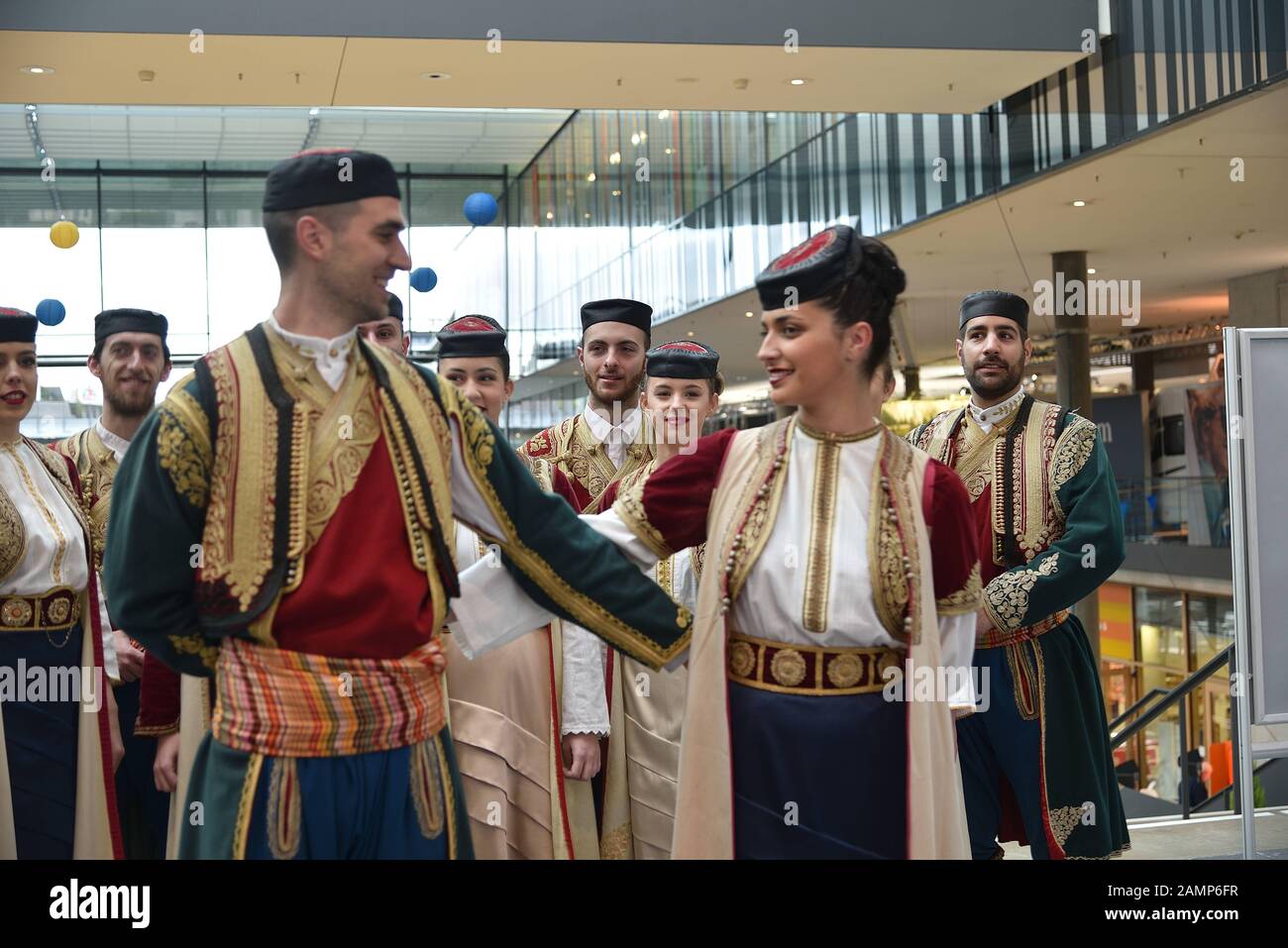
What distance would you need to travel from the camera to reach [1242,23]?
711 centimetres

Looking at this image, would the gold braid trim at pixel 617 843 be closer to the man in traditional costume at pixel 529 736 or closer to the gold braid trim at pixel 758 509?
the man in traditional costume at pixel 529 736

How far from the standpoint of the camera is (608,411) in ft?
14.0

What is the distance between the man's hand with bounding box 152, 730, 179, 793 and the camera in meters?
2.97

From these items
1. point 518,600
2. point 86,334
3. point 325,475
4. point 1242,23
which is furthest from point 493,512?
point 86,334

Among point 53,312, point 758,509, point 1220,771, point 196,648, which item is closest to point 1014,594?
point 758,509

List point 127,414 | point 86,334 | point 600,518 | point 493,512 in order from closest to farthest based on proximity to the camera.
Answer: point 493,512 < point 600,518 < point 127,414 < point 86,334

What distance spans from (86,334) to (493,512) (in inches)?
606

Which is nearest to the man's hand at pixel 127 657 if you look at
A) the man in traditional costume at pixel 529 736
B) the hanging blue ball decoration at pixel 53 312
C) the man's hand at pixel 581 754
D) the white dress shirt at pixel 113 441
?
the white dress shirt at pixel 113 441

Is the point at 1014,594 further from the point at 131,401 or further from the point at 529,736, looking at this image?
the point at 131,401

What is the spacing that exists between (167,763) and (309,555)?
1.20 metres

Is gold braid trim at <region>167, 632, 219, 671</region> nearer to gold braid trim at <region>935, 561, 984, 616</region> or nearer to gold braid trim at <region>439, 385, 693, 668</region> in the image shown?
gold braid trim at <region>439, 385, 693, 668</region>

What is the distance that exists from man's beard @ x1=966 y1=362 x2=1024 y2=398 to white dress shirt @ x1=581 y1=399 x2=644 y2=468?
103 centimetres
